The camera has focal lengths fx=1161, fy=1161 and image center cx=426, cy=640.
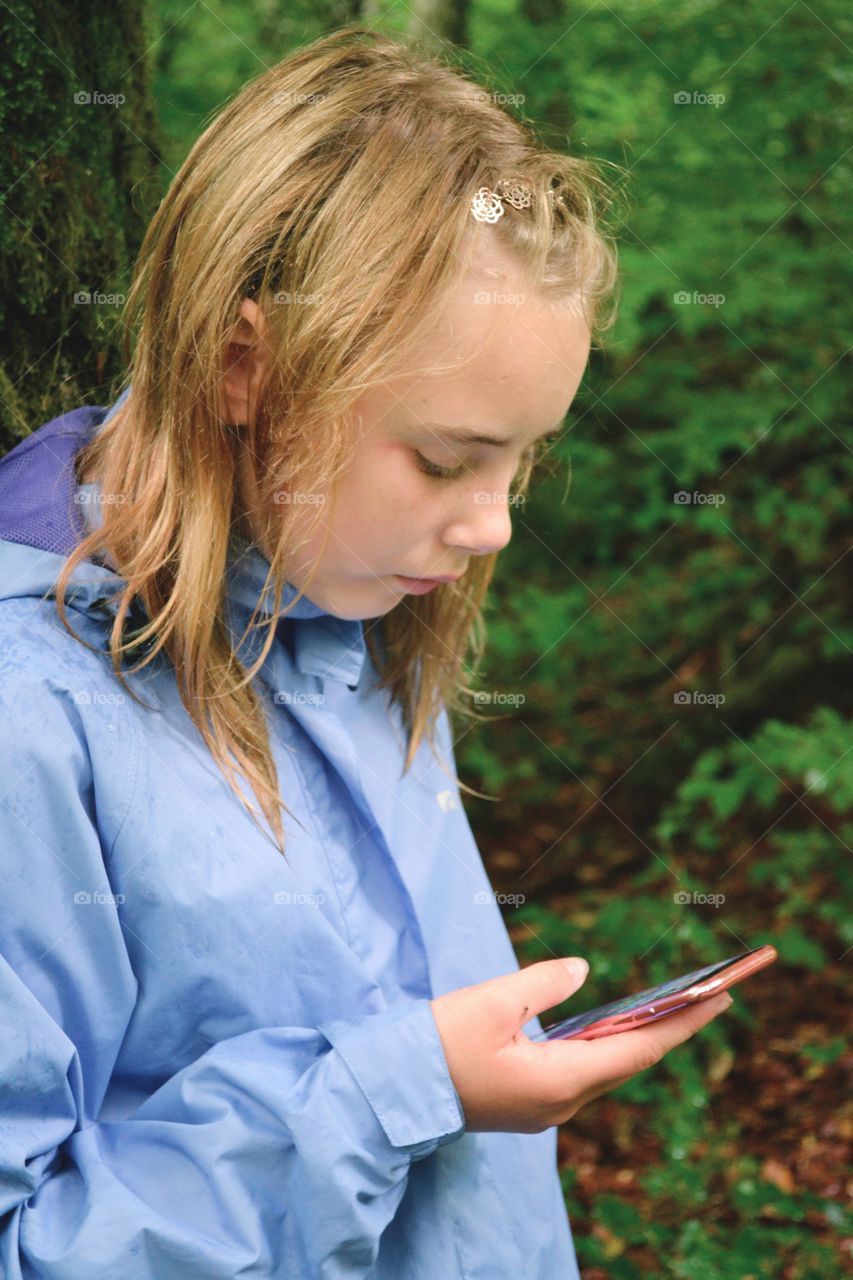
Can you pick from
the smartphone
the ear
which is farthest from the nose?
the smartphone

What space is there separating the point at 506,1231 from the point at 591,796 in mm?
3125

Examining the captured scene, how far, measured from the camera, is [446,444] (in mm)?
1493

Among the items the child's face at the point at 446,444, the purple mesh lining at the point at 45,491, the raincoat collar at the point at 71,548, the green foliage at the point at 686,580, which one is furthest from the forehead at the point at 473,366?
the green foliage at the point at 686,580

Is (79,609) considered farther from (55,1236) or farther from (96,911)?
(55,1236)

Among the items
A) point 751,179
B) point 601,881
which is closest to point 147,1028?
point 601,881

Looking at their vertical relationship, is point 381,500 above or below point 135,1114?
above

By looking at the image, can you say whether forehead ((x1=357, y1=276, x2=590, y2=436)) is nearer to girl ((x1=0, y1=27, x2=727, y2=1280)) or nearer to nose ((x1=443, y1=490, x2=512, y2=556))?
girl ((x1=0, y1=27, x2=727, y2=1280))

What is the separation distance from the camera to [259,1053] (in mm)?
1373

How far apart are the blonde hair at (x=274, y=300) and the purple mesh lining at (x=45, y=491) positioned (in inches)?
1.1

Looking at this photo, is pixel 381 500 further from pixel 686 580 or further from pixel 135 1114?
pixel 686 580

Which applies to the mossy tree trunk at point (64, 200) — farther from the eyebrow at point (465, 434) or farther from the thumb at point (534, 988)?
the thumb at point (534, 988)

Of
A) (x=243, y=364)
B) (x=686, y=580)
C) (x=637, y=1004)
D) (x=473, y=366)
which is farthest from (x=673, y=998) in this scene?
(x=686, y=580)

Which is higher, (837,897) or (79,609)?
(79,609)

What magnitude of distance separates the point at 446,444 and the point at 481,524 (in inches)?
5.2
